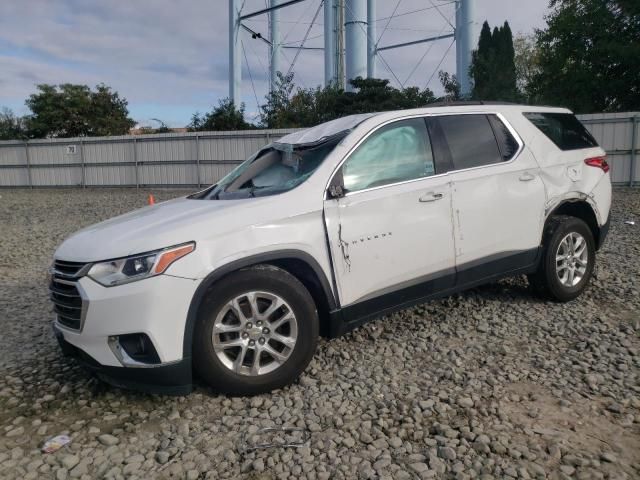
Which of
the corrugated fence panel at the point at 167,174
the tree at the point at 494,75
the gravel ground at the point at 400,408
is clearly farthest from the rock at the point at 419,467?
the tree at the point at 494,75

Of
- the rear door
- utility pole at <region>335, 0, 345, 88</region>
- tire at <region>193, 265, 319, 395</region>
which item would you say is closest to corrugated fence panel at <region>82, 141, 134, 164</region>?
utility pole at <region>335, 0, 345, 88</region>

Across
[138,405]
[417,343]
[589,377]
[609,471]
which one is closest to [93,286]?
[138,405]

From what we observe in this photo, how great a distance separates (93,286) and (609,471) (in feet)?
9.28

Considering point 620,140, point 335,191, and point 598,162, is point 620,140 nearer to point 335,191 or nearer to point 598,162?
point 598,162

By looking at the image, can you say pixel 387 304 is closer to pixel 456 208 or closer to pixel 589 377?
pixel 456 208

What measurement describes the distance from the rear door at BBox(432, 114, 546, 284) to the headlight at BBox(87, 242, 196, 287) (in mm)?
2085

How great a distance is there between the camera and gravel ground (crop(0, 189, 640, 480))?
8.92 feet

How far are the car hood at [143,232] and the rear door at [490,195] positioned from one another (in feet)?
5.49

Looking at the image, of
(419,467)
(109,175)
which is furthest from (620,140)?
(109,175)

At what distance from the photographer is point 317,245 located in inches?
137

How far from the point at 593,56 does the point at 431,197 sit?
1966cm

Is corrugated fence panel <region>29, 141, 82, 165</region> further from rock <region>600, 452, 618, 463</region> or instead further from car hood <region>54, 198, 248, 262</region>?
rock <region>600, 452, 618, 463</region>

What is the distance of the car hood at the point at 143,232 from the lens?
124 inches

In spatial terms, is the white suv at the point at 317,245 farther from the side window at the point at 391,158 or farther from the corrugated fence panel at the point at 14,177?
the corrugated fence panel at the point at 14,177
